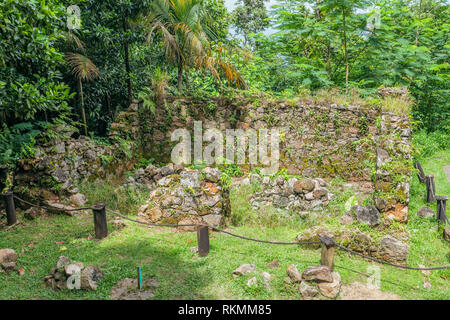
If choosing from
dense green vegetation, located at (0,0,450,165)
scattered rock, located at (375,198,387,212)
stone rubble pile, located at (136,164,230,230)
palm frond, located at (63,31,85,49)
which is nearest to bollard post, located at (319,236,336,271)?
stone rubble pile, located at (136,164,230,230)

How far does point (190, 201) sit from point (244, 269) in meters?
2.15

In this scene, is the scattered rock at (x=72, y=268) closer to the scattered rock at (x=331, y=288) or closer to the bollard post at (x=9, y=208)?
the bollard post at (x=9, y=208)

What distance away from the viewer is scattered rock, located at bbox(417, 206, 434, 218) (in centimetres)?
667

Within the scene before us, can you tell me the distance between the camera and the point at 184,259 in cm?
486

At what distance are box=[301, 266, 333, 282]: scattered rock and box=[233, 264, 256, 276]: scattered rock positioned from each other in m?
0.71

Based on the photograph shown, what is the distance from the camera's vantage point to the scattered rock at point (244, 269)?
4.36 metres

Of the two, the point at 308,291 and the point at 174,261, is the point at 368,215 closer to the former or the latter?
the point at 308,291

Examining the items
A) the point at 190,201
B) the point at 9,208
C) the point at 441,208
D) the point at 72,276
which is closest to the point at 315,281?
the point at 190,201

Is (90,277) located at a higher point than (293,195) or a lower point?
lower

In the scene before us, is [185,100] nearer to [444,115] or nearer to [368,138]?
[368,138]

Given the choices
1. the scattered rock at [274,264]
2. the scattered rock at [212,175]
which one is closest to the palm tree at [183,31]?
the scattered rock at [212,175]

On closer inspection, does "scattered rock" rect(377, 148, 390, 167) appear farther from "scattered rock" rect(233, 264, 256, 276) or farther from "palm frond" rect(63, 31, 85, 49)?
"palm frond" rect(63, 31, 85, 49)

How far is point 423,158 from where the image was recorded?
1097 cm
